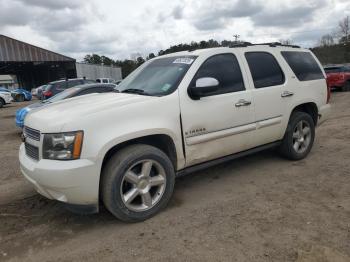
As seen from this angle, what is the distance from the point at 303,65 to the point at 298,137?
1.19 m

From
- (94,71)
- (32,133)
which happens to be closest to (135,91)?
(32,133)

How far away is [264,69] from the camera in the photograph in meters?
4.91

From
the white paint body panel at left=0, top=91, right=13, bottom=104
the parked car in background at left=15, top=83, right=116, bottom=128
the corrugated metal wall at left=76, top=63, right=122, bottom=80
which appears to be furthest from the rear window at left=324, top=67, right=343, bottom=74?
the corrugated metal wall at left=76, top=63, right=122, bottom=80

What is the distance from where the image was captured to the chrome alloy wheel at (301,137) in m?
5.48

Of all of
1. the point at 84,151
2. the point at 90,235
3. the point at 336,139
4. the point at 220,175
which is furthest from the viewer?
the point at 336,139

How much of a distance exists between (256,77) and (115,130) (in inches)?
91.8

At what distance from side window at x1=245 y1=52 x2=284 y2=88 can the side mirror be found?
973mm

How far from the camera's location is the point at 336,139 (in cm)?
696

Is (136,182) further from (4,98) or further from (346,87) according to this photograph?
(4,98)

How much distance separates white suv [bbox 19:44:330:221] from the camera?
3293 millimetres

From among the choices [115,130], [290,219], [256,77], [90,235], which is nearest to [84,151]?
[115,130]

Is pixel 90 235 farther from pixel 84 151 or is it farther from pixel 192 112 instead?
pixel 192 112

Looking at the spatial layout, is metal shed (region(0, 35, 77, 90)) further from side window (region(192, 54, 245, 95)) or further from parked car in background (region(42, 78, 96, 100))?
side window (region(192, 54, 245, 95))

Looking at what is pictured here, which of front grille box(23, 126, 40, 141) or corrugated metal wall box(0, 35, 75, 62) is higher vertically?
corrugated metal wall box(0, 35, 75, 62)
